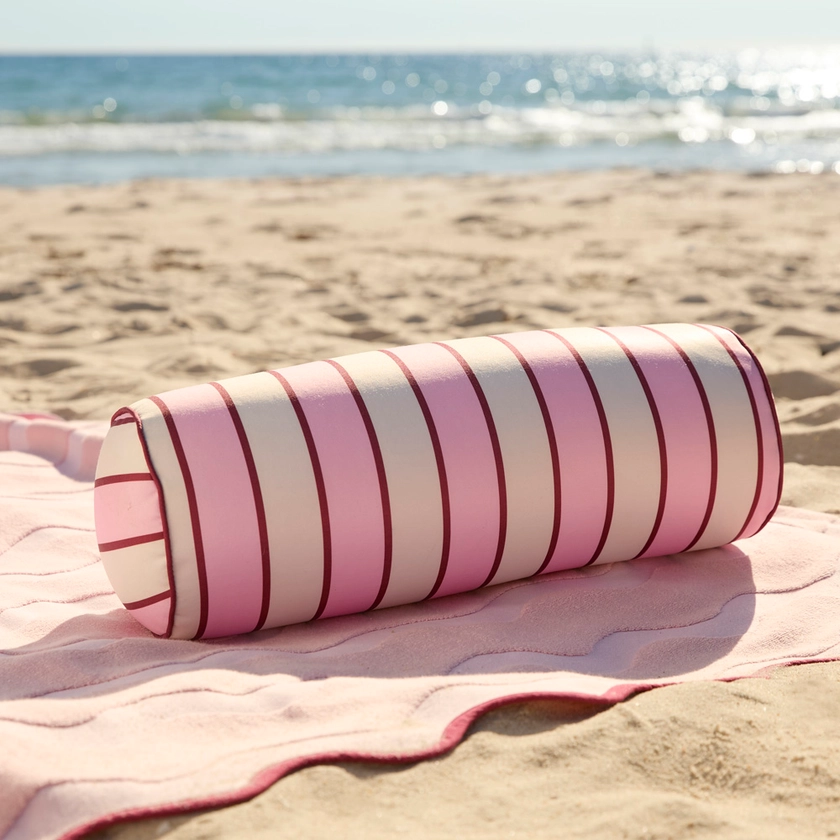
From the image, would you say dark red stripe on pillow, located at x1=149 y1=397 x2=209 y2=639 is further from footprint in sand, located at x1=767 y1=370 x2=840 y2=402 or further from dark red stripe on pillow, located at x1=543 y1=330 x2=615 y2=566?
footprint in sand, located at x1=767 y1=370 x2=840 y2=402

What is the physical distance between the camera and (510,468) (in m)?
1.93

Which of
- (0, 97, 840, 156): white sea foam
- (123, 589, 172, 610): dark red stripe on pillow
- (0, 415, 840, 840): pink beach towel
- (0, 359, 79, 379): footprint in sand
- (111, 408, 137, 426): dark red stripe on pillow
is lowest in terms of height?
(0, 415, 840, 840): pink beach towel

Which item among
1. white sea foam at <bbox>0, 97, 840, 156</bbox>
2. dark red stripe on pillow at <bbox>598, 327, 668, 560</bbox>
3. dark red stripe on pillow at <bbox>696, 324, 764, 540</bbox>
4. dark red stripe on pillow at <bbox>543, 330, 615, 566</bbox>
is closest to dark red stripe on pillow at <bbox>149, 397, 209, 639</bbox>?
dark red stripe on pillow at <bbox>543, 330, 615, 566</bbox>

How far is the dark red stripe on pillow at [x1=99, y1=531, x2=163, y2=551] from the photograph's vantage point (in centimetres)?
181

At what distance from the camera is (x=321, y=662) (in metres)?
1.78

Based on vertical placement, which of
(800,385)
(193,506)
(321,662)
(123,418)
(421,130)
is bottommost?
(321,662)

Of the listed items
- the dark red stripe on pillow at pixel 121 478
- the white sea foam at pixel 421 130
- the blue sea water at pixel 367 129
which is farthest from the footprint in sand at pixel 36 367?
the white sea foam at pixel 421 130

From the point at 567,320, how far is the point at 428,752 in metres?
2.96

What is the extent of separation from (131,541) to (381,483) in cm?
46

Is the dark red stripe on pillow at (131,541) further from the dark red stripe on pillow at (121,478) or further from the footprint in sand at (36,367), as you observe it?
the footprint in sand at (36,367)

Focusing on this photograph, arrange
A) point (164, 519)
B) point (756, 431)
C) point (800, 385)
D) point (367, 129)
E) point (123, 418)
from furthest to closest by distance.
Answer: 1. point (367, 129)
2. point (800, 385)
3. point (756, 431)
4. point (123, 418)
5. point (164, 519)

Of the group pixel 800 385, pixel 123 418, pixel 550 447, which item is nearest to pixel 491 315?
pixel 800 385

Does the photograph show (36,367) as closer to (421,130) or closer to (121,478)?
(121,478)

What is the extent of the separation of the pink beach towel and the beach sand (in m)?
0.06
